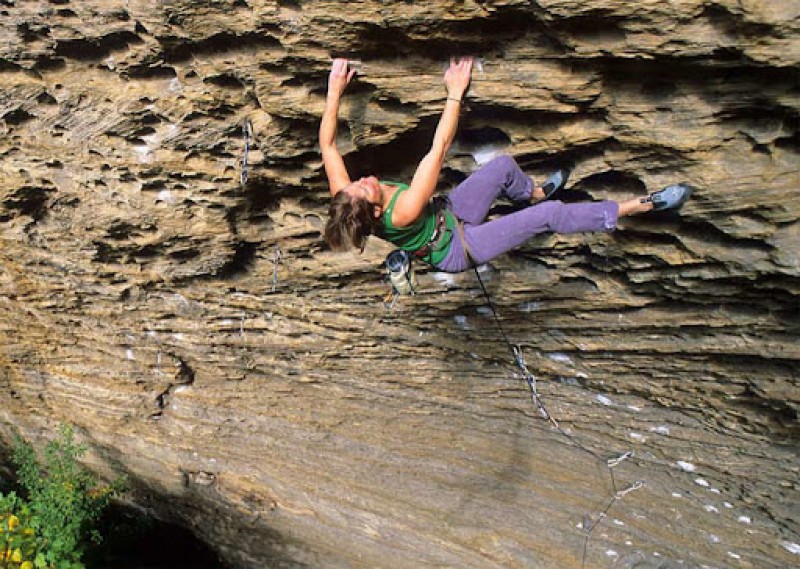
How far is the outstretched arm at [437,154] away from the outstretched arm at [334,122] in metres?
0.37

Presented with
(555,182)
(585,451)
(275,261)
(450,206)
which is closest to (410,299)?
(275,261)

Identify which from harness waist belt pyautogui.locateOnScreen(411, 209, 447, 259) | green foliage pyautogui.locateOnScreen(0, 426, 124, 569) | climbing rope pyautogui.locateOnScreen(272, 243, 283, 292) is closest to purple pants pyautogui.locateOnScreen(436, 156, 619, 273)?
harness waist belt pyautogui.locateOnScreen(411, 209, 447, 259)

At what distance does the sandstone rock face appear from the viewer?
11.2 feet

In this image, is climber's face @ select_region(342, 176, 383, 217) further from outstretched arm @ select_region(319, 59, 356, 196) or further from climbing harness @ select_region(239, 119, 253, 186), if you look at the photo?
climbing harness @ select_region(239, 119, 253, 186)

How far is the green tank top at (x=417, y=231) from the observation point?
3605 mm

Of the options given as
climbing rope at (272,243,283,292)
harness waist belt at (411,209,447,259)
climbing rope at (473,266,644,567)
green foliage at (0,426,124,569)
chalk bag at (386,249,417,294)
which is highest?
harness waist belt at (411,209,447,259)

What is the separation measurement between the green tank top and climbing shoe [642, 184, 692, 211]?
1147 millimetres

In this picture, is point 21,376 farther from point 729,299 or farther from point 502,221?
point 729,299

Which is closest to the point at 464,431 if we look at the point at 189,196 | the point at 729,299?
the point at 729,299

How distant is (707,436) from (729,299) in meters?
1.53

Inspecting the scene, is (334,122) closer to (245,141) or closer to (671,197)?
(245,141)

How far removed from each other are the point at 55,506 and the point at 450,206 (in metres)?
6.73

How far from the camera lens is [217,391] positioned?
691cm

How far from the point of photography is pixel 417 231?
12.2 ft
